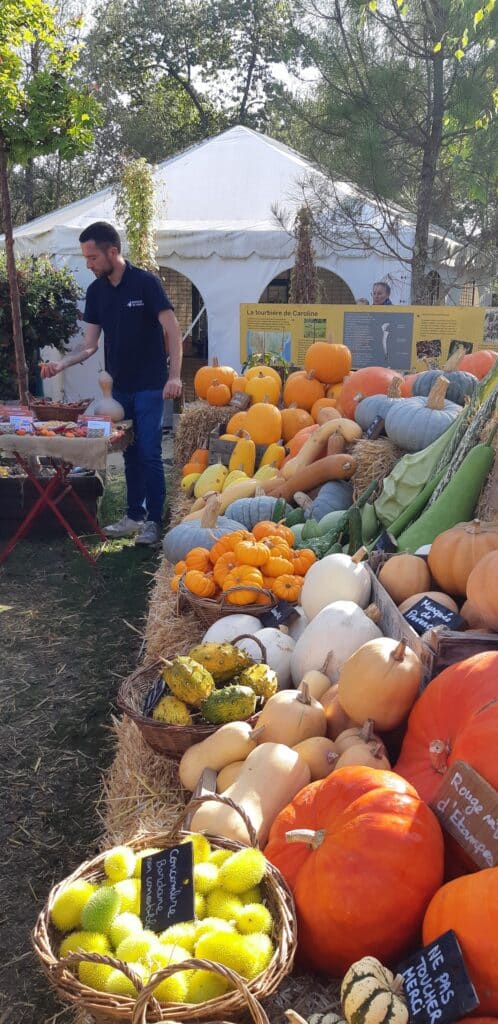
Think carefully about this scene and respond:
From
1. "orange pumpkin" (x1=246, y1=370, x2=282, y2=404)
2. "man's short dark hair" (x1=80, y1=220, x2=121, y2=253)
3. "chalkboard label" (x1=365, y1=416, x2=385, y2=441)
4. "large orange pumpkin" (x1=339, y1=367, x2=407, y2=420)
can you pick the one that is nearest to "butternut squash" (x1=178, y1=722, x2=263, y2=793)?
"chalkboard label" (x1=365, y1=416, x2=385, y2=441)

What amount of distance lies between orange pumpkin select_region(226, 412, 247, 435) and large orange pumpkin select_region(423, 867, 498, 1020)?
192 inches

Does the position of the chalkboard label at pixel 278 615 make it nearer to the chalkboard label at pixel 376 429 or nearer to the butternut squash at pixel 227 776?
the butternut squash at pixel 227 776

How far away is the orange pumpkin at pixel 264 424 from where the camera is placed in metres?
5.96

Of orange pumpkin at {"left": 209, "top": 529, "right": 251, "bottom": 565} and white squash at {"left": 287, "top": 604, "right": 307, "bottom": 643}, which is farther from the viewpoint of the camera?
orange pumpkin at {"left": 209, "top": 529, "right": 251, "bottom": 565}

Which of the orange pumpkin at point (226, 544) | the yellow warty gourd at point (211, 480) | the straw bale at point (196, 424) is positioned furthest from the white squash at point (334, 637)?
the straw bale at point (196, 424)

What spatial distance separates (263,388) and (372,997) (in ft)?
18.4

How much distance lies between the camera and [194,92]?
2656cm

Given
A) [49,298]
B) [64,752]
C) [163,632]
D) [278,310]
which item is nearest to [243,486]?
[163,632]

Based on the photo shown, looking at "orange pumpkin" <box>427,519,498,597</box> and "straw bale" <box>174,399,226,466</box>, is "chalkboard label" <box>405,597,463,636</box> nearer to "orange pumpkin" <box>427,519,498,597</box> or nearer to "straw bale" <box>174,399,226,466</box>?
"orange pumpkin" <box>427,519,498,597</box>

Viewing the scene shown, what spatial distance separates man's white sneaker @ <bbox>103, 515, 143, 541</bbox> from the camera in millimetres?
6094

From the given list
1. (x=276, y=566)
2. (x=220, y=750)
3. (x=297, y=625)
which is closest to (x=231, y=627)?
(x=297, y=625)

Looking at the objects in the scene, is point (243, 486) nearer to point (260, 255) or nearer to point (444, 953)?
point (444, 953)

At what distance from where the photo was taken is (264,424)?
5961 mm

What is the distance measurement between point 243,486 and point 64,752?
2.19 metres
